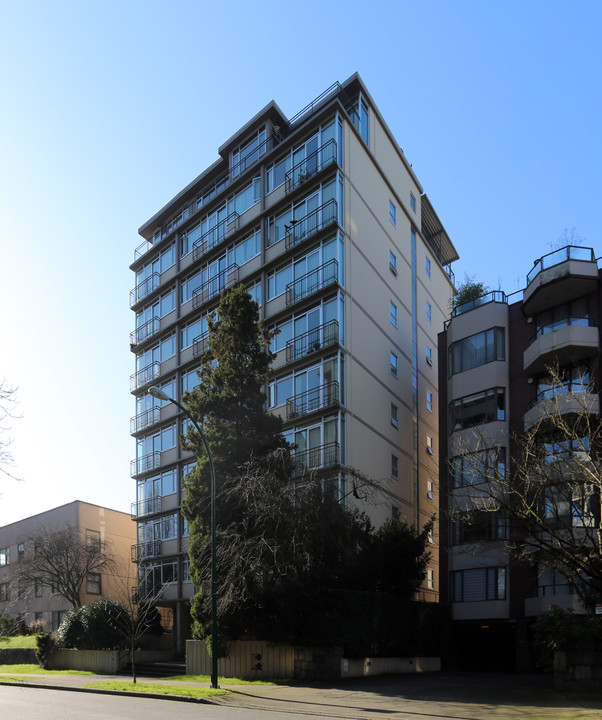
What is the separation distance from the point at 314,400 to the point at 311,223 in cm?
914

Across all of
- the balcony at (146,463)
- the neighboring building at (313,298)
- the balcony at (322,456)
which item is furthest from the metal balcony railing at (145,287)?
the balcony at (322,456)

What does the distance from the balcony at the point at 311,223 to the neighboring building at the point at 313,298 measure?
82 mm

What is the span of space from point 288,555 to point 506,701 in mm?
8121

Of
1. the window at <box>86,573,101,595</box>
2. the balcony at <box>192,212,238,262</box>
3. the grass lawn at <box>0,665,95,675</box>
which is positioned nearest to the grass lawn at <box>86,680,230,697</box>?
the grass lawn at <box>0,665,95,675</box>

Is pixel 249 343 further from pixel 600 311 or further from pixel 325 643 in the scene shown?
pixel 600 311

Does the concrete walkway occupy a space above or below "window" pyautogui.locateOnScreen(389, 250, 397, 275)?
below

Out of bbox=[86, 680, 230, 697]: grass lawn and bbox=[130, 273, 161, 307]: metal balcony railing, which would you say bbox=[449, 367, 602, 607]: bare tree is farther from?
bbox=[130, 273, 161, 307]: metal balcony railing

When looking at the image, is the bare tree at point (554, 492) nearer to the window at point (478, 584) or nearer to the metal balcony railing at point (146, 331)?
the window at point (478, 584)

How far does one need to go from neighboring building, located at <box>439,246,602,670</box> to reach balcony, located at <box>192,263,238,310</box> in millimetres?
12843

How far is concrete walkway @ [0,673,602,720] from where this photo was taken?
16922 millimetres

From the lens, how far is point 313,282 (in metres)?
36.9

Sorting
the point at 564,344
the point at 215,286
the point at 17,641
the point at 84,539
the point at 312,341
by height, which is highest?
the point at 215,286

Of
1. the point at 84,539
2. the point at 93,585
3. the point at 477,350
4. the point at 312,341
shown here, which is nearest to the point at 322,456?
the point at 312,341

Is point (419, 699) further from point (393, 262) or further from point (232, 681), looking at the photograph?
point (393, 262)
